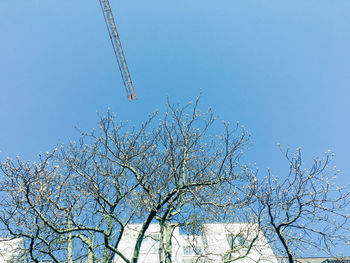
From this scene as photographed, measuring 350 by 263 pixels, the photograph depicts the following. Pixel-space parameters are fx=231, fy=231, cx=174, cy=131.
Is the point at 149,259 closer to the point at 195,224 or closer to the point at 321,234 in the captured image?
the point at 195,224

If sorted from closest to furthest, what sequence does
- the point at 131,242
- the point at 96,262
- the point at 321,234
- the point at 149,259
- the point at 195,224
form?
the point at 321,234 < the point at 195,224 < the point at 96,262 < the point at 149,259 < the point at 131,242

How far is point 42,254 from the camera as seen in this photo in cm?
881

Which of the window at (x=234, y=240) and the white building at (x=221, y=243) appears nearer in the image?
the white building at (x=221, y=243)

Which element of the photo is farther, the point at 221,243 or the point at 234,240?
the point at 221,243

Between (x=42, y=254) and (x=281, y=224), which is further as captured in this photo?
(x=42, y=254)

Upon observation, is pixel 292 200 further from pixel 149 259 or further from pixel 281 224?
pixel 149 259

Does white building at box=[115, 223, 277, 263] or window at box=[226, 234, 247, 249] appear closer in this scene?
white building at box=[115, 223, 277, 263]

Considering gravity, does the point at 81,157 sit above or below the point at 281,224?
above

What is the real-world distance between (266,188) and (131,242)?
18.8 m

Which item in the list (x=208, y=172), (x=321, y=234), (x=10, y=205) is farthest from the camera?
(x=208, y=172)

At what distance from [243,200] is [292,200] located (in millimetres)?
1579

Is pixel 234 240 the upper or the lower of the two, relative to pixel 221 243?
lower

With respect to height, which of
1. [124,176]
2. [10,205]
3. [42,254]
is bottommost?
[42,254]

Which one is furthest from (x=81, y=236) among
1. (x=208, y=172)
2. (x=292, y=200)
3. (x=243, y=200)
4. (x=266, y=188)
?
(x=292, y=200)
